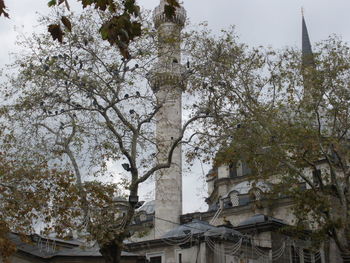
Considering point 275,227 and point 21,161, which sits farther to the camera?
point 275,227

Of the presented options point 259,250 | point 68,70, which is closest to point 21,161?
point 68,70

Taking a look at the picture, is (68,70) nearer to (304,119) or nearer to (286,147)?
(286,147)

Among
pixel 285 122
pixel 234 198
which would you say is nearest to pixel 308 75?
pixel 285 122

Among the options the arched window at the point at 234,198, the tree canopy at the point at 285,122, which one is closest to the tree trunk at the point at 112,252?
the tree canopy at the point at 285,122

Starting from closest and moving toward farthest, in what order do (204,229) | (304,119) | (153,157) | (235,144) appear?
(153,157) < (235,144) < (304,119) < (204,229)

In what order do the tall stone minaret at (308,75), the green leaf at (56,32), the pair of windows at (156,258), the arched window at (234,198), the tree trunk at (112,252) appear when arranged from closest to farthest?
the green leaf at (56,32)
the tree trunk at (112,252)
the tall stone minaret at (308,75)
the pair of windows at (156,258)
the arched window at (234,198)

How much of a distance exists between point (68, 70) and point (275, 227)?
15081mm

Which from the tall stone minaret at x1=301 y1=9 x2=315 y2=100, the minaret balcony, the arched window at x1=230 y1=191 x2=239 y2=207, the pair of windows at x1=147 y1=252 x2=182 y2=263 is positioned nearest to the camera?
the minaret balcony

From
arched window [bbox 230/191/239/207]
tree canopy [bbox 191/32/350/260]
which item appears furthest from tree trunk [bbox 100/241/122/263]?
arched window [bbox 230/191/239/207]

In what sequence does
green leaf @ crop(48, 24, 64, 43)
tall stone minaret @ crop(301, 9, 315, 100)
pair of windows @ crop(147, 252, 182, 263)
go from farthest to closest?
pair of windows @ crop(147, 252, 182, 263) → tall stone minaret @ crop(301, 9, 315, 100) → green leaf @ crop(48, 24, 64, 43)

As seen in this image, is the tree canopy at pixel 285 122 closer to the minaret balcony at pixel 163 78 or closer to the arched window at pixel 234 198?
the minaret balcony at pixel 163 78

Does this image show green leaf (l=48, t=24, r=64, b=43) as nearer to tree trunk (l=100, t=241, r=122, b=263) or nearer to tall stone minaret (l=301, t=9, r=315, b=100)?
tree trunk (l=100, t=241, r=122, b=263)

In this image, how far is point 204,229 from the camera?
26062mm

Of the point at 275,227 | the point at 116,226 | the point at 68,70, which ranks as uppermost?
the point at 68,70
